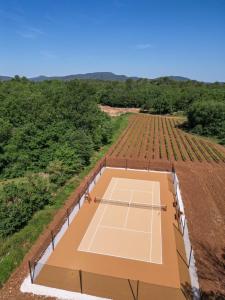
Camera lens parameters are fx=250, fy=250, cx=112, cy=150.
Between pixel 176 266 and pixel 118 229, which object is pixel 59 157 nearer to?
pixel 118 229

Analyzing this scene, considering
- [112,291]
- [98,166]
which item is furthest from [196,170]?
[112,291]

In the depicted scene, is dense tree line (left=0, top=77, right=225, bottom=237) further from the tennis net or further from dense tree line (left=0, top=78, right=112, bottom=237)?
the tennis net

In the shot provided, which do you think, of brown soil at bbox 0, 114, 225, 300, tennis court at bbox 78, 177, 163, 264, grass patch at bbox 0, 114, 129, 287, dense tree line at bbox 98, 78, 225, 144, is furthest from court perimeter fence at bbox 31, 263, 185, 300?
dense tree line at bbox 98, 78, 225, 144

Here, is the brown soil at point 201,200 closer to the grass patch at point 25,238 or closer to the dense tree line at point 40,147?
the grass patch at point 25,238

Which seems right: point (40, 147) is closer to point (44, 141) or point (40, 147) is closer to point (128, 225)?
point (44, 141)

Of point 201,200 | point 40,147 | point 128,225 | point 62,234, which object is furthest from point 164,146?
point 62,234

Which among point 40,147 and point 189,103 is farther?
point 189,103

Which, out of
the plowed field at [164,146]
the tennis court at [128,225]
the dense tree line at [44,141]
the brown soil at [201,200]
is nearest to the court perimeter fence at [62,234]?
the brown soil at [201,200]

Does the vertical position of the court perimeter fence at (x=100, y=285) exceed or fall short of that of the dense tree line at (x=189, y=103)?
it falls short
